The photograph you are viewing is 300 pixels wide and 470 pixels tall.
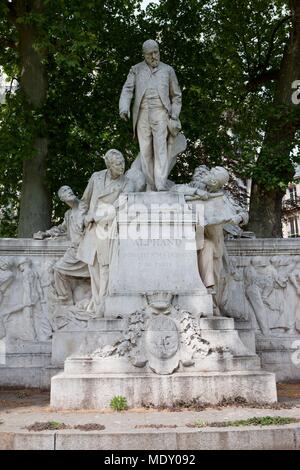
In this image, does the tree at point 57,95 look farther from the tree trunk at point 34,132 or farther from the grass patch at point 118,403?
the grass patch at point 118,403

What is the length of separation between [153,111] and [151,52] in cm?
97

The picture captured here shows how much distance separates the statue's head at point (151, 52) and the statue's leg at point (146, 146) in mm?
818

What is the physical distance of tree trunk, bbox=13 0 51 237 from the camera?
47.8ft

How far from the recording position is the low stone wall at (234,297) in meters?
10.4

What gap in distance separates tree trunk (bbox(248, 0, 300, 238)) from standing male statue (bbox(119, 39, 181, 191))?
6.00 m

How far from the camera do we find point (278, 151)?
15453 mm

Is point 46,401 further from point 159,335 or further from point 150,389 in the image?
point 159,335

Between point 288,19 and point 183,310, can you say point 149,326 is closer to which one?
point 183,310

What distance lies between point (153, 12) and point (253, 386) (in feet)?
45.9

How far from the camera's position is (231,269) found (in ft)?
35.2

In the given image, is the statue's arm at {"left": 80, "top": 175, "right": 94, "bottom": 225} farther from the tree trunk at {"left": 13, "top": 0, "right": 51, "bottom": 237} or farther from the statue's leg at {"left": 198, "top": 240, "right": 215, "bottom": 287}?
the tree trunk at {"left": 13, "top": 0, "right": 51, "bottom": 237}

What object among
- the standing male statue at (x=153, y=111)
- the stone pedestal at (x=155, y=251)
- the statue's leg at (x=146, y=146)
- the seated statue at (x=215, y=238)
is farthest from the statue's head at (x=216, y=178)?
the statue's leg at (x=146, y=146)

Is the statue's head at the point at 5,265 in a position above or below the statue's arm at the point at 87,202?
below

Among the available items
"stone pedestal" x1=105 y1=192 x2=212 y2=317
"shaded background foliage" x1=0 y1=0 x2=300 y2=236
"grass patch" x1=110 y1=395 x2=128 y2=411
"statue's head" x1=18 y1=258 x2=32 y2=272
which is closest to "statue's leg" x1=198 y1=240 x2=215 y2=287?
"stone pedestal" x1=105 y1=192 x2=212 y2=317
